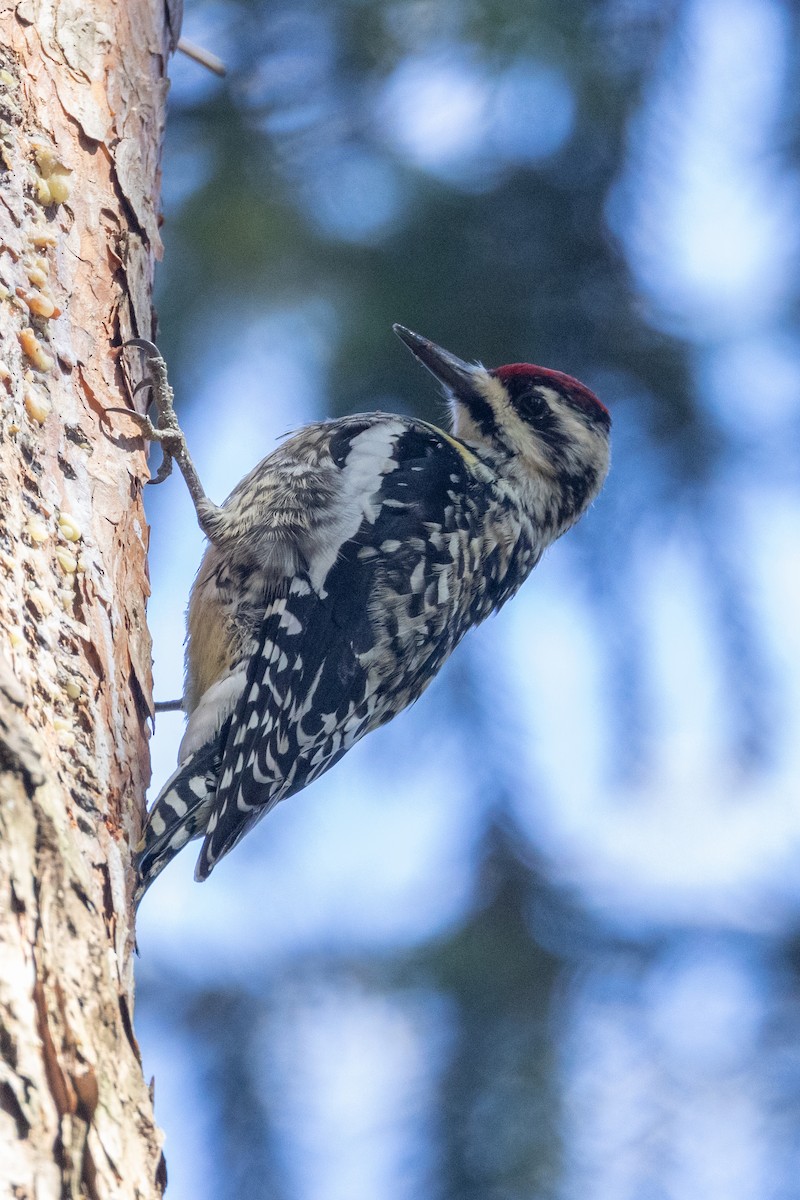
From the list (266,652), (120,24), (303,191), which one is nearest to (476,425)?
(303,191)

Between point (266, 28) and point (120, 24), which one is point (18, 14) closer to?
point (120, 24)

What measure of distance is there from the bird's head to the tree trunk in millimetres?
851

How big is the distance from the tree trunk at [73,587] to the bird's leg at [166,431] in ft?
0.24

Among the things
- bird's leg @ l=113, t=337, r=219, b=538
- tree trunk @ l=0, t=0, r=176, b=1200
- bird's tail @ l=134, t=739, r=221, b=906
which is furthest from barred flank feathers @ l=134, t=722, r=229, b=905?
bird's leg @ l=113, t=337, r=219, b=538

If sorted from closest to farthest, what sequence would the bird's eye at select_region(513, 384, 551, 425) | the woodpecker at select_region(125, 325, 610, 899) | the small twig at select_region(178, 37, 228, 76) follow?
the woodpecker at select_region(125, 325, 610, 899) → the small twig at select_region(178, 37, 228, 76) → the bird's eye at select_region(513, 384, 551, 425)

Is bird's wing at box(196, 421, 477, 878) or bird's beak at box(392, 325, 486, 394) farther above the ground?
bird's beak at box(392, 325, 486, 394)

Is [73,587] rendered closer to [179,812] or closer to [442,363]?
[179,812]

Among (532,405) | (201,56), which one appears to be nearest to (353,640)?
(532,405)

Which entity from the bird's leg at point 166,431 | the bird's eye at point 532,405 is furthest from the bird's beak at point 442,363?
the bird's leg at point 166,431

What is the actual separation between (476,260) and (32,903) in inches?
84.7

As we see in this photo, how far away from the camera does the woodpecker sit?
2.42m

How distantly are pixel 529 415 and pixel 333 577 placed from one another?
850mm

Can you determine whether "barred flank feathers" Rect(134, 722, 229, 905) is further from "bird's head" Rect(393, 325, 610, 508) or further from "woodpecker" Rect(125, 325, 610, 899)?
"bird's head" Rect(393, 325, 610, 508)

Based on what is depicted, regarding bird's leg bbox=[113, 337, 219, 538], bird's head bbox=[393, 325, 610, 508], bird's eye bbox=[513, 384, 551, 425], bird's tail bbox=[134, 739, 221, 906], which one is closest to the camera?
bird's tail bbox=[134, 739, 221, 906]
